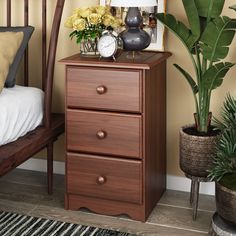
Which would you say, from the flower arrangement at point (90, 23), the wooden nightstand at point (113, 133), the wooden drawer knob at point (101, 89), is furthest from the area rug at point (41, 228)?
the flower arrangement at point (90, 23)

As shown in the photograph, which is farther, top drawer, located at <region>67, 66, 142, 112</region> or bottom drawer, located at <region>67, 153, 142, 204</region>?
bottom drawer, located at <region>67, 153, 142, 204</region>

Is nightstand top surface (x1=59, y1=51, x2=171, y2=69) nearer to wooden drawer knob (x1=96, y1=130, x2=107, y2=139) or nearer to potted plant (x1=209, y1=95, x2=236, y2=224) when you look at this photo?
wooden drawer knob (x1=96, y1=130, x2=107, y2=139)

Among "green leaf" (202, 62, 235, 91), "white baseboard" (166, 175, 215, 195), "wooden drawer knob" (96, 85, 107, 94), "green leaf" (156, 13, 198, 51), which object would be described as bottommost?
"white baseboard" (166, 175, 215, 195)

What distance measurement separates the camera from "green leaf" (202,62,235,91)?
237cm

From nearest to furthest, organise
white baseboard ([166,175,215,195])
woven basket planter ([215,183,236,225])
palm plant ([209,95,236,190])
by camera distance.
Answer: woven basket planter ([215,183,236,225])
palm plant ([209,95,236,190])
white baseboard ([166,175,215,195])

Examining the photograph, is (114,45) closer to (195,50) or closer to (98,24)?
(98,24)

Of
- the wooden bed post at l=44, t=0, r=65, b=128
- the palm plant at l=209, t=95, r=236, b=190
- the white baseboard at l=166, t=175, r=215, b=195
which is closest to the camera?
the palm plant at l=209, t=95, r=236, b=190

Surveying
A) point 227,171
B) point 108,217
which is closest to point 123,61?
point 227,171

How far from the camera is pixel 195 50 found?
8.27 feet

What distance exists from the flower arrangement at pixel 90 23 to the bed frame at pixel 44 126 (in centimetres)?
21

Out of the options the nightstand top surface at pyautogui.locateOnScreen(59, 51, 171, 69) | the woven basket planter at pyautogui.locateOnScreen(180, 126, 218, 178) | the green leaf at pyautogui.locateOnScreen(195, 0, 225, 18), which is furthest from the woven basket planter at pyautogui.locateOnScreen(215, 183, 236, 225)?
the green leaf at pyautogui.locateOnScreen(195, 0, 225, 18)

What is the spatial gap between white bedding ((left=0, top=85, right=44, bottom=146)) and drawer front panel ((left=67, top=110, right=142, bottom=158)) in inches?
9.6

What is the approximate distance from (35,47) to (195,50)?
109cm

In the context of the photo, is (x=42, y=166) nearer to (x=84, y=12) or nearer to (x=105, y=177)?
(x=105, y=177)
